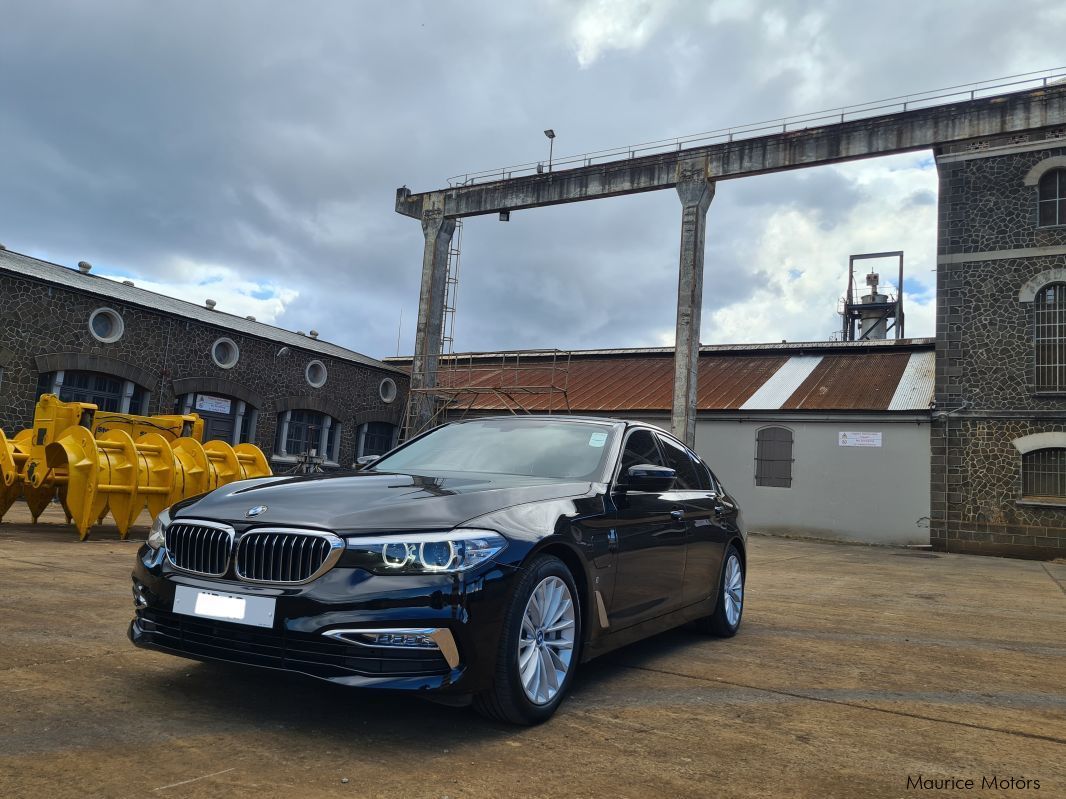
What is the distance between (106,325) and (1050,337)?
22.6m

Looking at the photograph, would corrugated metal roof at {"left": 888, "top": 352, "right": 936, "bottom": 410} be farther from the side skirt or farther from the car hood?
the car hood

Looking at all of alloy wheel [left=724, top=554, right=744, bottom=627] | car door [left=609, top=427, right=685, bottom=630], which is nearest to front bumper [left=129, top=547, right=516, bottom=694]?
car door [left=609, top=427, right=685, bottom=630]

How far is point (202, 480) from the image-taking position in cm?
1086

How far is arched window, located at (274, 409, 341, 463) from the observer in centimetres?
2438

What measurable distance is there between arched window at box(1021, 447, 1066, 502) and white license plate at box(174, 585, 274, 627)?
20.3m

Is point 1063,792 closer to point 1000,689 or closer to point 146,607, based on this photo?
point 1000,689

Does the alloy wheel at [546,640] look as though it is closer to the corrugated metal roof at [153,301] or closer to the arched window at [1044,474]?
the corrugated metal roof at [153,301]

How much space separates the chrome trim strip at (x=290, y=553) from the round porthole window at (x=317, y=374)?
888 inches

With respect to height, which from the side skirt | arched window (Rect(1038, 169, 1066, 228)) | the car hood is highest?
arched window (Rect(1038, 169, 1066, 228))

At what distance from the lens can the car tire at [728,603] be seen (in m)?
5.86

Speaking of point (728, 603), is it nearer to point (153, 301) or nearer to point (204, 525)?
point (204, 525)

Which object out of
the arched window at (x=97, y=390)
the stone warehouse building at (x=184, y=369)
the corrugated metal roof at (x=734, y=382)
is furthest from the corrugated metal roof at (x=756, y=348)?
the arched window at (x=97, y=390)

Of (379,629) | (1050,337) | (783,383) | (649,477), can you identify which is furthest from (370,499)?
(783,383)

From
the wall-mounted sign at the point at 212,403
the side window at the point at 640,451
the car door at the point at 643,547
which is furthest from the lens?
the wall-mounted sign at the point at 212,403
